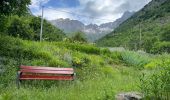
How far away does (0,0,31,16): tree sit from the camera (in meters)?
16.4

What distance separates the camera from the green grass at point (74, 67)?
10.4 meters

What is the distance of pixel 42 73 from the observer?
13.6m

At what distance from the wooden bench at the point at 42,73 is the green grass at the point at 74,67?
252 mm

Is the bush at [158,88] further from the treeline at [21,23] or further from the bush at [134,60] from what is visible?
the bush at [134,60]

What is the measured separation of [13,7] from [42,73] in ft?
14.6

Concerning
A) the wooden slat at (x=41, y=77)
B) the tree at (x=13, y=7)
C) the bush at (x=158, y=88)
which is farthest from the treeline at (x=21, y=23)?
the bush at (x=158, y=88)

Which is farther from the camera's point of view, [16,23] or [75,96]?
[16,23]

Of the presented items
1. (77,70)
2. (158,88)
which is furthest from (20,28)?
(158,88)

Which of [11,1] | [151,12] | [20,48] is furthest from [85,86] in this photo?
[151,12]

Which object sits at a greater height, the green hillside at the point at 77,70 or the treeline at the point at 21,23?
the treeline at the point at 21,23

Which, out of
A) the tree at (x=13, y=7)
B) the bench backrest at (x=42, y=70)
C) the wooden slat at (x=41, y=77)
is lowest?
the wooden slat at (x=41, y=77)

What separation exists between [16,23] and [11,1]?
44.7 m

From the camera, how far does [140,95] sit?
9523 millimetres

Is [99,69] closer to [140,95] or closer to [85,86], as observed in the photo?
[85,86]
